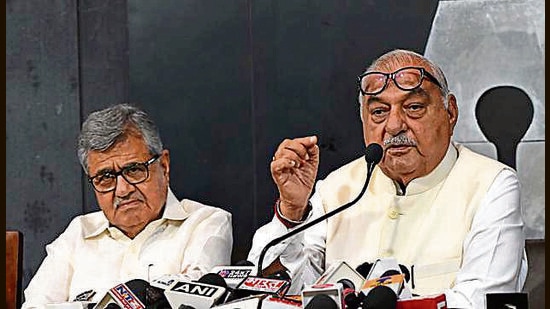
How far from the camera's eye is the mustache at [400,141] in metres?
3.68

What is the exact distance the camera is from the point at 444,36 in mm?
4457

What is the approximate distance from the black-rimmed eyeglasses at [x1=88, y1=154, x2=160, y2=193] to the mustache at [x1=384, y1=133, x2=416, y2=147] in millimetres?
949

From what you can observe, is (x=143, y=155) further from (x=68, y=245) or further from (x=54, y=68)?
(x=54, y=68)

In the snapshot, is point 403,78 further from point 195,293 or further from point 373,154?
point 195,293

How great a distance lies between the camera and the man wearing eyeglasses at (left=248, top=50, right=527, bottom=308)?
3398 millimetres

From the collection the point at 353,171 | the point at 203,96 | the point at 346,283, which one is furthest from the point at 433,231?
the point at 203,96

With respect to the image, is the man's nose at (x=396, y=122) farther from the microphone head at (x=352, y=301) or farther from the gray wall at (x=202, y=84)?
the microphone head at (x=352, y=301)

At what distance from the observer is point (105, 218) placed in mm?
4320

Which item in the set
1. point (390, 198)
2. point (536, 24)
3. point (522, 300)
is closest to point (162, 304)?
point (522, 300)

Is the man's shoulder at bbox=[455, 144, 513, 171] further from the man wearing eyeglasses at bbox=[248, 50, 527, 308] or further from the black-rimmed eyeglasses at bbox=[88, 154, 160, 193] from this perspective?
the black-rimmed eyeglasses at bbox=[88, 154, 160, 193]

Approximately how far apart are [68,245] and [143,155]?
0.47 meters

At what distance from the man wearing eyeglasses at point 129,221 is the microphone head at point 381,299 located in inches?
62.1

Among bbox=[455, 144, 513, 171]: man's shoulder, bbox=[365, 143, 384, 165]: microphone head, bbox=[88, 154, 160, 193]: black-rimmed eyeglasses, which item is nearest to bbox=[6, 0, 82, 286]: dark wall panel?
bbox=[88, 154, 160, 193]: black-rimmed eyeglasses

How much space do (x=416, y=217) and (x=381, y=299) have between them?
1317 millimetres
